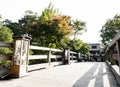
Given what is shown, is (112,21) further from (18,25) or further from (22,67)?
(22,67)

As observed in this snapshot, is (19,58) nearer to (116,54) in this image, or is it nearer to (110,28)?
(116,54)

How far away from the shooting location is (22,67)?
450cm

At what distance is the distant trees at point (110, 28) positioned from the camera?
25022 millimetres

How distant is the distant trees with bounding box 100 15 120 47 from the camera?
82.1ft

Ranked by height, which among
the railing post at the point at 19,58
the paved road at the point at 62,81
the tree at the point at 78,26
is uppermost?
the tree at the point at 78,26

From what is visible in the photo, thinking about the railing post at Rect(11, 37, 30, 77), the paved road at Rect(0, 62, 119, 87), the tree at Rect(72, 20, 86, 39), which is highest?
the tree at Rect(72, 20, 86, 39)

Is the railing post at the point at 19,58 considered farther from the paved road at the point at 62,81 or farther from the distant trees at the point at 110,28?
the distant trees at the point at 110,28

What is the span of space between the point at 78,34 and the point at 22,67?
19924 millimetres

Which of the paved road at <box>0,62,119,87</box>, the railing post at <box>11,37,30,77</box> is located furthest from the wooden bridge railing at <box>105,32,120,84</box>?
the railing post at <box>11,37,30,77</box>

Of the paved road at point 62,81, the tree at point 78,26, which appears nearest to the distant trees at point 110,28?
the tree at point 78,26

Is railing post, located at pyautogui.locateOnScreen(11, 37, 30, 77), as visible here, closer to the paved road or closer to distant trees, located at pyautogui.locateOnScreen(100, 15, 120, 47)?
the paved road

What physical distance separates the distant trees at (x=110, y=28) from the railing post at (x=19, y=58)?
864 inches

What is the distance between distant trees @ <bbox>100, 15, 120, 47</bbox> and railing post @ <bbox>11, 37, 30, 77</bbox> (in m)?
21.9

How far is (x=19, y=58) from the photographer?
4422mm
